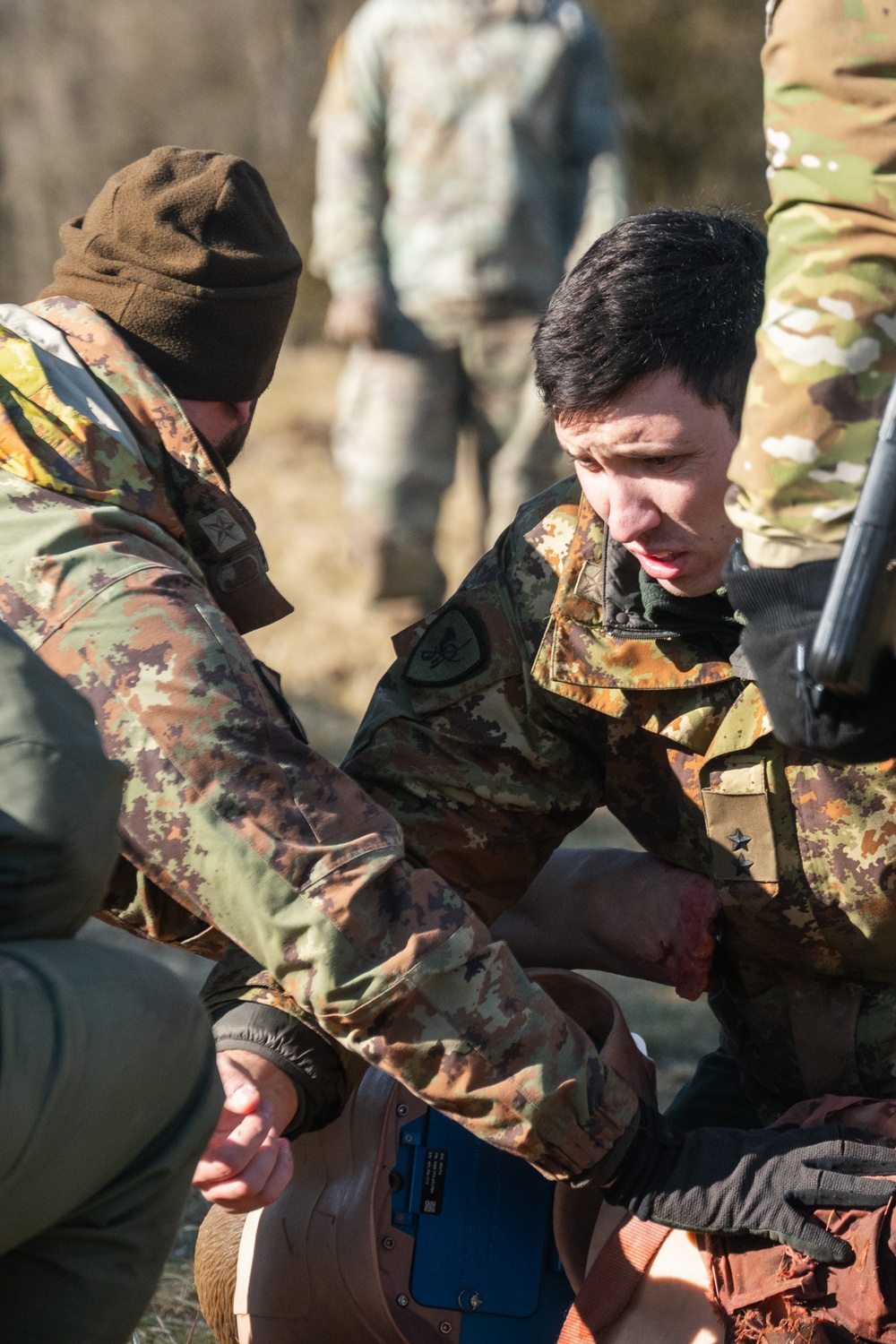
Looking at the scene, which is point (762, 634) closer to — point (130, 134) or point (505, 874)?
point (505, 874)

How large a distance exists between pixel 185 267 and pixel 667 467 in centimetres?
86

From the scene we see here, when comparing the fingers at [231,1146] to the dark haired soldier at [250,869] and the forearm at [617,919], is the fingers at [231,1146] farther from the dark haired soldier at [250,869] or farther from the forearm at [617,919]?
the forearm at [617,919]

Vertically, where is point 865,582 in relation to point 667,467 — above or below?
above

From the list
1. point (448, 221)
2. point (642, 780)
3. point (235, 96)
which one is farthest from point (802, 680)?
point (235, 96)

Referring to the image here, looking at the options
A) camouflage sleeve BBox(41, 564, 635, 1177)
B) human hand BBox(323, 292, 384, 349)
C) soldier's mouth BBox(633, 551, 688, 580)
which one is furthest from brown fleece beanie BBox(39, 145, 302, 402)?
human hand BBox(323, 292, 384, 349)

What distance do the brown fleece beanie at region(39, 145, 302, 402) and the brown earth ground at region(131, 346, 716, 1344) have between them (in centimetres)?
163

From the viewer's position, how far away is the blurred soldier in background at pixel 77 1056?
161 centimetres

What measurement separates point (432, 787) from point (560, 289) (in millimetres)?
830

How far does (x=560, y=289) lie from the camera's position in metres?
2.69

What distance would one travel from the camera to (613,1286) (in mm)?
2361

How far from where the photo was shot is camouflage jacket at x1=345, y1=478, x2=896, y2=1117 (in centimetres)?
262

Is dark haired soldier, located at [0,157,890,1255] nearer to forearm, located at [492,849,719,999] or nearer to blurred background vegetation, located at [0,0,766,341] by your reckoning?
forearm, located at [492,849,719,999]

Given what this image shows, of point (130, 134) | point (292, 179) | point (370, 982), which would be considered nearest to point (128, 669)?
point (370, 982)

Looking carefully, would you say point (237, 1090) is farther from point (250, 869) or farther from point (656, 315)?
point (656, 315)
